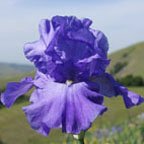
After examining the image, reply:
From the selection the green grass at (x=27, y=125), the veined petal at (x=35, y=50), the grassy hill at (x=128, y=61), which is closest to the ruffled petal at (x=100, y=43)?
the veined petal at (x=35, y=50)

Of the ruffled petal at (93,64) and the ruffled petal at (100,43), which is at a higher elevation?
the ruffled petal at (100,43)

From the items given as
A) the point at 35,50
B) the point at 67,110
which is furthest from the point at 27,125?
the point at 67,110

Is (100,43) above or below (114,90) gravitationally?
above

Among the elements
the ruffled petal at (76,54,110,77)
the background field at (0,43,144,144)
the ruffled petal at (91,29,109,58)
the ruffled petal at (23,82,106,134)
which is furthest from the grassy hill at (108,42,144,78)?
the ruffled petal at (23,82,106,134)

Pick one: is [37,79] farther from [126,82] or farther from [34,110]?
[126,82]

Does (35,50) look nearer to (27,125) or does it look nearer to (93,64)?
(93,64)

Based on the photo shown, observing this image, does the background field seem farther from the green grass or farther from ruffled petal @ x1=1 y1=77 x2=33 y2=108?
ruffled petal @ x1=1 y1=77 x2=33 y2=108

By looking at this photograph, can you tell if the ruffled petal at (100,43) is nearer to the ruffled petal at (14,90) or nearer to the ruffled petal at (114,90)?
the ruffled petal at (114,90)
